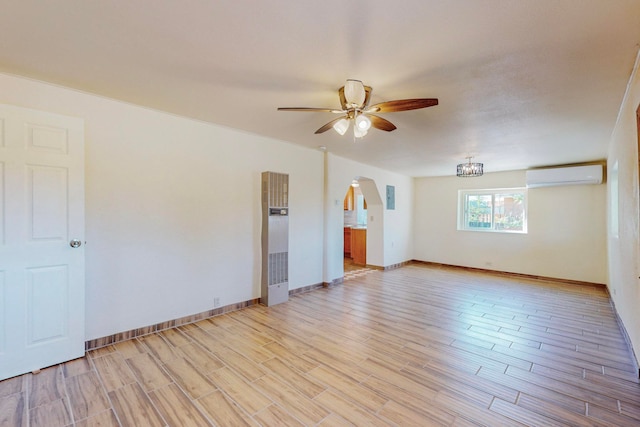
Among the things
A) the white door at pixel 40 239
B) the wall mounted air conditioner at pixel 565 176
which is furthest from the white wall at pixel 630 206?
the white door at pixel 40 239

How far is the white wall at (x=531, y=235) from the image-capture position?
543cm

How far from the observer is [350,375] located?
2.34 m

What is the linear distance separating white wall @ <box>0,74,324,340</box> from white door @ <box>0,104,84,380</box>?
184 millimetres

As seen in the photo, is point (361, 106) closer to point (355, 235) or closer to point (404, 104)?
point (404, 104)

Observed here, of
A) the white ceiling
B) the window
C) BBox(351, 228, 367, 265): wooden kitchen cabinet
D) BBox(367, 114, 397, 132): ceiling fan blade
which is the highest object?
the white ceiling

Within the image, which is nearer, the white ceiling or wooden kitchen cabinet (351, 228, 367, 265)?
the white ceiling

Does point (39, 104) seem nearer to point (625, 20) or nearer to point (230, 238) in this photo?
point (230, 238)

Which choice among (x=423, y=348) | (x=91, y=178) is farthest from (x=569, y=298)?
(x=91, y=178)

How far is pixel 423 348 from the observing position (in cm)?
281

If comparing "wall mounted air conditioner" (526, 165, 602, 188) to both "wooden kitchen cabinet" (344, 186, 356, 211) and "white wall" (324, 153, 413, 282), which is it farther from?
"wooden kitchen cabinet" (344, 186, 356, 211)

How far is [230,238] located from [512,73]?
335 centimetres

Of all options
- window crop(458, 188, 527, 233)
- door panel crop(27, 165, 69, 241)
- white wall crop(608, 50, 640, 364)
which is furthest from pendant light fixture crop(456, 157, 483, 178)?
door panel crop(27, 165, 69, 241)

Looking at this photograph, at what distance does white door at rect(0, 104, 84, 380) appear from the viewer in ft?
7.30

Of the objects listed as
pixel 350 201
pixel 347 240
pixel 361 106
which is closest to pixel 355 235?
pixel 347 240
